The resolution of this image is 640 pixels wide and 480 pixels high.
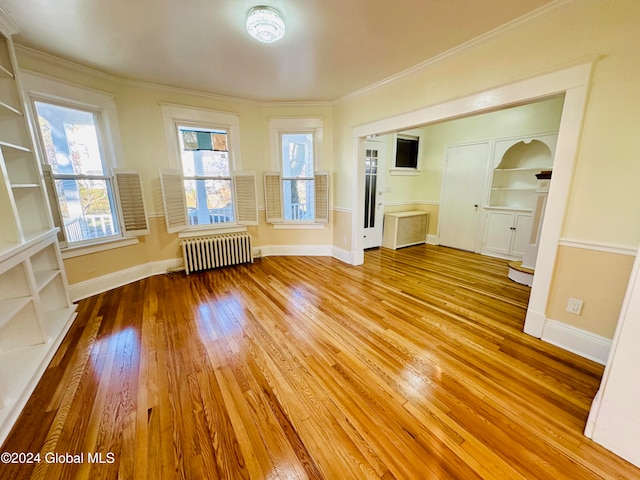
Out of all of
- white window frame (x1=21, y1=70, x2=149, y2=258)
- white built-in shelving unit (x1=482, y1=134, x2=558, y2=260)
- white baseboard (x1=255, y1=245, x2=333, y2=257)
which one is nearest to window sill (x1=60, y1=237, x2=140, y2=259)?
white window frame (x1=21, y1=70, x2=149, y2=258)

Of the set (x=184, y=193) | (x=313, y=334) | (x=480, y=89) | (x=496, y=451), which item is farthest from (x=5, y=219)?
(x=480, y=89)

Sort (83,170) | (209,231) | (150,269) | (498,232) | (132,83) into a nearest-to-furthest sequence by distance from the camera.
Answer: (83,170) → (132,83) → (150,269) → (209,231) → (498,232)

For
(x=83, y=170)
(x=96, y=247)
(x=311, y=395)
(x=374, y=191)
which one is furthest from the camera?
(x=374, y=191)

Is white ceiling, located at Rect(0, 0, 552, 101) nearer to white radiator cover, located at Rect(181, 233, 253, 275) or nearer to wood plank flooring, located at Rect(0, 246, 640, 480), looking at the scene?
white radiator cover, located at Rect(181, 233, 253, 275)

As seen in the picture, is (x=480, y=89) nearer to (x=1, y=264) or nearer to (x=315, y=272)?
(x=315, y=272)

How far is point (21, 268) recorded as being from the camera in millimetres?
1880

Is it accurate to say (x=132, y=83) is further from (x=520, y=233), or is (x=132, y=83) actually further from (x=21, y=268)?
(x=520, y=233)

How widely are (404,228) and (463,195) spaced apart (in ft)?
4.23

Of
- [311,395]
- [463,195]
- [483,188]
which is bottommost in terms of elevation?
[311,395]

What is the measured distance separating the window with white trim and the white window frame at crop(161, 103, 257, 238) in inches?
19.1

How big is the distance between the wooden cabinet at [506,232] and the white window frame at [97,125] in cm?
564

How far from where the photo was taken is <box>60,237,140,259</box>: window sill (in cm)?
285

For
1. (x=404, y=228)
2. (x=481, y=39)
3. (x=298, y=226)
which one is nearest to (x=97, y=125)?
(x=298, y=226)

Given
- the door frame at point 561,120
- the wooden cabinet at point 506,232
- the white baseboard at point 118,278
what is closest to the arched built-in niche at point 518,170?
the wooden cabinet at point 506,232
